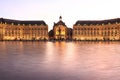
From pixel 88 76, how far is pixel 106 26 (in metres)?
155

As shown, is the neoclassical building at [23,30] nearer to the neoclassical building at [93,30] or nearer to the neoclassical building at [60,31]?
the neoclassical building at [60,31]

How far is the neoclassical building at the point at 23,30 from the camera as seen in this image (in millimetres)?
162150

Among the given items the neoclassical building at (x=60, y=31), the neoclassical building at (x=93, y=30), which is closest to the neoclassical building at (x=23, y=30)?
the neoclassical building at (x=60, y=31)

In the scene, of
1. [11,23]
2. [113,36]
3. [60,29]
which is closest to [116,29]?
[113,36]

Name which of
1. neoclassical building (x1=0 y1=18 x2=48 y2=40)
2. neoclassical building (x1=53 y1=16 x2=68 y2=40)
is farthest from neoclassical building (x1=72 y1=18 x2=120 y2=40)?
neoclassical building (x1=0 y1=18 x2=48 y2=40)

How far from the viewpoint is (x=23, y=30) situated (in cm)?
16825

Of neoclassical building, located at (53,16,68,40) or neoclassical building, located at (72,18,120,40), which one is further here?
neoclassical building, located at (53,16,68,40)

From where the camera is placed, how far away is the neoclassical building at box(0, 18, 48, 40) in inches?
6384

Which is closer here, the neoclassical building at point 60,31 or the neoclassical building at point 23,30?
the neoclassical building at point 23,30

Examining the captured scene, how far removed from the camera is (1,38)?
159500mm

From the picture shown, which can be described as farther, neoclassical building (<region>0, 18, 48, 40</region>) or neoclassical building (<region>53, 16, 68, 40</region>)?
neoclassical building (<region>53, 16, 68, 40</region>)

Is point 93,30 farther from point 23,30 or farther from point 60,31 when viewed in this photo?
point 23,30

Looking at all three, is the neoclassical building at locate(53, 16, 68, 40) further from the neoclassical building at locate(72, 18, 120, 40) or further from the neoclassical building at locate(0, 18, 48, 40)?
the neoclassical building at locate(72, 18, 120, 40)

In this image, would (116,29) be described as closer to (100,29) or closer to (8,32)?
(100,29)
